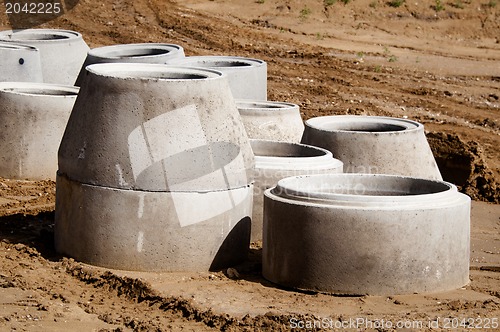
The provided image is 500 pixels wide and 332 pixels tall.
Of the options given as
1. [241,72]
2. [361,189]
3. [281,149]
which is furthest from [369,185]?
[241,72]

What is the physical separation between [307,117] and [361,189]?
26.9 feet

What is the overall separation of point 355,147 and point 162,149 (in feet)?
8.81

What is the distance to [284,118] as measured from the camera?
12.5m

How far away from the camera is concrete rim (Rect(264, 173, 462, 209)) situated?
28.7ft

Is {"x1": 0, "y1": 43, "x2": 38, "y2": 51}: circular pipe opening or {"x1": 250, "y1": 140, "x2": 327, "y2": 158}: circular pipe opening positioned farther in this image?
{"x1": 0, "y1": 43, "x2": 38, "y2": 51}: circular pipe opening

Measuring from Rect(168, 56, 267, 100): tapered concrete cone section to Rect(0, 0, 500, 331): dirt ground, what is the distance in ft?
8.85

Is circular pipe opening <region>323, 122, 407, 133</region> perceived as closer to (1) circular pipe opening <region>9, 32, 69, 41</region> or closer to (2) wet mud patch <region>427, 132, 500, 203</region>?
(2) wet mud patch <region>427, 132, 500, 203</region>

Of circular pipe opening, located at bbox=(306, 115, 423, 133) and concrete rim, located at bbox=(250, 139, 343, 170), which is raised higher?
circular pipe opening, located at bbox=(306, 115, 423, 133)

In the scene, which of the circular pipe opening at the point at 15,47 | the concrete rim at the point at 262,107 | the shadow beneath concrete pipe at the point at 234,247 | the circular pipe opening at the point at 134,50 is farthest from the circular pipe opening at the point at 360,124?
the circular pipe opening at the point at 15,47

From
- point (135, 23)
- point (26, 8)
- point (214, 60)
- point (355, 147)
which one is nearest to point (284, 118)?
point (355, 147)

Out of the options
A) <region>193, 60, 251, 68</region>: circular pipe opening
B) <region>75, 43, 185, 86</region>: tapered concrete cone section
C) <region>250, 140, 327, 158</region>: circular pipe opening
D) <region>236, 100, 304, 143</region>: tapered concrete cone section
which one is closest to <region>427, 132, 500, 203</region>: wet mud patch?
<region>236, 100, 304, 143</region>: tapered concrete cone section

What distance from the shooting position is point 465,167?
48.0 ft

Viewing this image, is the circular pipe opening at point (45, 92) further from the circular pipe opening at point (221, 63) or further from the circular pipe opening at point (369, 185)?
the circular pipe opening at point (369, 185)

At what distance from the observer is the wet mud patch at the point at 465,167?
1345 centimetres
